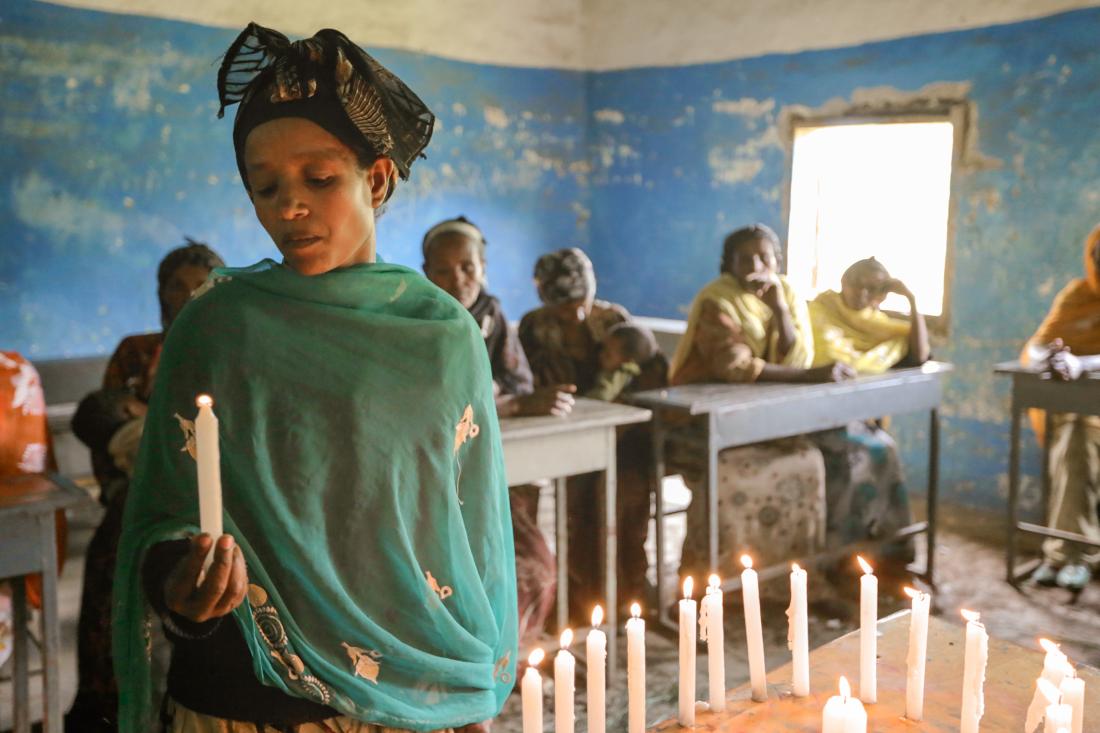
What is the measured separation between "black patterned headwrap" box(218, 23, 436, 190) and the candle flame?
1.11 m

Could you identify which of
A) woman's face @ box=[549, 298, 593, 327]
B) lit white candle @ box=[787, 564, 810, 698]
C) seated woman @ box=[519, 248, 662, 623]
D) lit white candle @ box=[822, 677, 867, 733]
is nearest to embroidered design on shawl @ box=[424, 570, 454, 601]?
lit white candle @ box=[822, 677, 867, 733]

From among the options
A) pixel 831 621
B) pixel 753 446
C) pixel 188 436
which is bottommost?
pixel 831 621

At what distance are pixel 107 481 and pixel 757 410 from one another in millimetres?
2486

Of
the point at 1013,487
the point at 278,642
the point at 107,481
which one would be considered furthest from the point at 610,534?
the point at 278,642

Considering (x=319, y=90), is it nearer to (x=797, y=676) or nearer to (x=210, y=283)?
(x=210, y=283)

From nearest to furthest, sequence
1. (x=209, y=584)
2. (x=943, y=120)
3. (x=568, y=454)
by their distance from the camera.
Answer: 1. (x=209, y=584)
2. (x=568, y=454)
3. (x=943, y=120)

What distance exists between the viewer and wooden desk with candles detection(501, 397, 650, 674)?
344cm

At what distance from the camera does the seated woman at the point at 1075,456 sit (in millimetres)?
4773

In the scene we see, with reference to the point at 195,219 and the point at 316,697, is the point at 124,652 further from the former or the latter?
the point at 195,219

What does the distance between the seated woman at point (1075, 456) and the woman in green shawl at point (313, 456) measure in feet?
13.7

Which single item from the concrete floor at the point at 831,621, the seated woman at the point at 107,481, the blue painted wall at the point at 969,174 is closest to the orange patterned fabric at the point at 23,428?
the seated woman at the point at 107,481

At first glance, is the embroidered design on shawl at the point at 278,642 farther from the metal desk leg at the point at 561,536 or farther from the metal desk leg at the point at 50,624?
the metal desk leg at the point at 561,536

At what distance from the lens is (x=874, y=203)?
6.72 meters

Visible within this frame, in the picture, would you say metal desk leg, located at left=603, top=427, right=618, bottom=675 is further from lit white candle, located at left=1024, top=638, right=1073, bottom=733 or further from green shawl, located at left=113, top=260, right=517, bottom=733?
green shawl, located at left=113, top=260, right=517, bottom=733
